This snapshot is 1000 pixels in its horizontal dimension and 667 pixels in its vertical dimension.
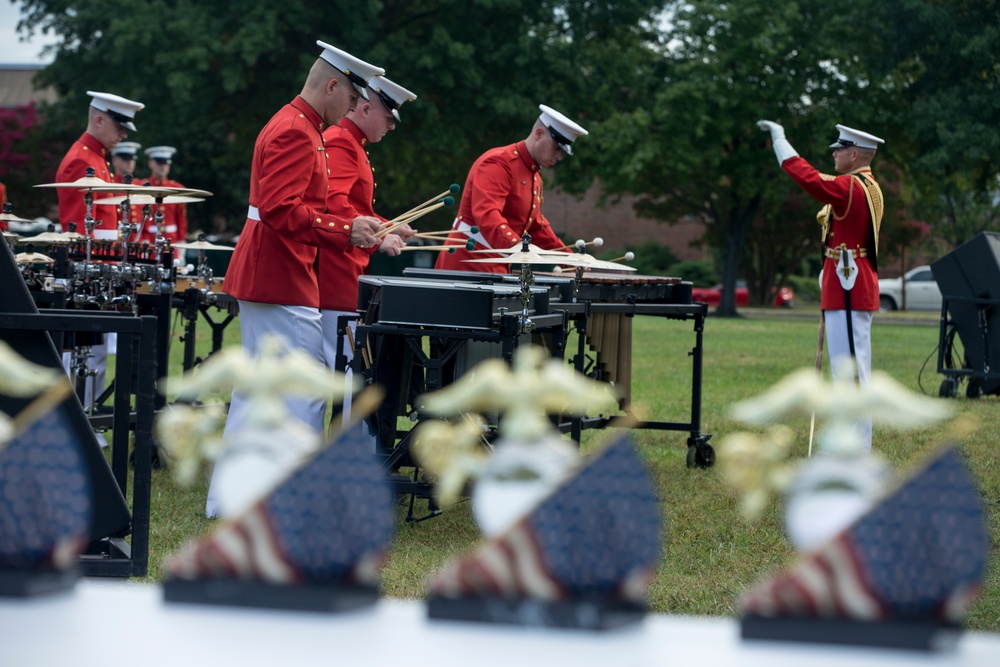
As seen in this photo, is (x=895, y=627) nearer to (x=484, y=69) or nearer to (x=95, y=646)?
(x=95, y=646)

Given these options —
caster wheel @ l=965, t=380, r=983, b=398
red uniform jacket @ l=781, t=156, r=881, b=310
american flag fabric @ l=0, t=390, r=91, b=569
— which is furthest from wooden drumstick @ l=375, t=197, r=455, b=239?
caster wheel @ l=965, t=380, r=983, b=398

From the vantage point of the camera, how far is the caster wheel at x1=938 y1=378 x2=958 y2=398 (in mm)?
12016

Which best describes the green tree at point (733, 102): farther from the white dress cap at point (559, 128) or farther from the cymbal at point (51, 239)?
the cymbal at point (51, 239)

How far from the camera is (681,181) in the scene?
3150 centimetres

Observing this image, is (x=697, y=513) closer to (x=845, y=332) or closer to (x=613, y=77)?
(x=845, y=332)

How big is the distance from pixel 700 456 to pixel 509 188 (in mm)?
1962

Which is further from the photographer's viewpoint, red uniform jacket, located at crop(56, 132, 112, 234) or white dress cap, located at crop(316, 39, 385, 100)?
red uniform jacket, located at crop(56, 132, 112, 234)

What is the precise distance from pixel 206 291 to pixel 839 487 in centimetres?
692

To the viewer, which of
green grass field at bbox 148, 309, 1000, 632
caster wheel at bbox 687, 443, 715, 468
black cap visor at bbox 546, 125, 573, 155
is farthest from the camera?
caster wheel at bbox 687, 443, 715, 468

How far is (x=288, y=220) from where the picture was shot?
521 cm

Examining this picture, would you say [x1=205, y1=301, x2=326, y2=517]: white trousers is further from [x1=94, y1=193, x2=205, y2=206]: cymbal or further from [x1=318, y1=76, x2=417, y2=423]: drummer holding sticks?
[x1=94, y1=193, x2=205, y2=206]: cymbal

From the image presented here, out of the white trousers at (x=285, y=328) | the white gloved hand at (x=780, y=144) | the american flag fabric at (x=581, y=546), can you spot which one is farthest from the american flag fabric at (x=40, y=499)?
the white gloved hand at (x=780, y=144)

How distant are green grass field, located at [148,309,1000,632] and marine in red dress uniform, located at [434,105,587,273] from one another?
4.41 ft

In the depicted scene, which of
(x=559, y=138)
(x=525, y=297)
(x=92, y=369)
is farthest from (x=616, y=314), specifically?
(x=92, y=369)
